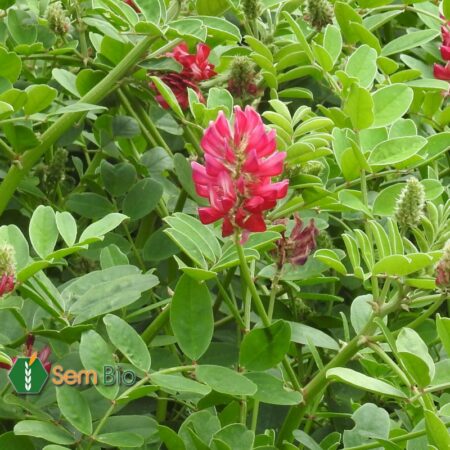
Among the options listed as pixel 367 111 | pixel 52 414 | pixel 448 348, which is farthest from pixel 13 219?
pixel 448 348

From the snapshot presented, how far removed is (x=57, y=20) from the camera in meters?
1.34

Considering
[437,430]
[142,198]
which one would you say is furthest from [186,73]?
[437,430]

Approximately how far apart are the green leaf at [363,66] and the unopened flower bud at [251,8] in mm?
172

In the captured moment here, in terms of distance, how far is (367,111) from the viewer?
108 centimetres

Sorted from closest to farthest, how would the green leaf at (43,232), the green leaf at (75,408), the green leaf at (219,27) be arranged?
the green leaf at (75,408) → the green leaf at (43,232) → the green leaf at (219,27)

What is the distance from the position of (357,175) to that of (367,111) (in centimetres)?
8

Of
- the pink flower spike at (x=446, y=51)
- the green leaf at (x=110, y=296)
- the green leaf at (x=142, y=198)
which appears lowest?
the green leaf at (x=142, y=198)

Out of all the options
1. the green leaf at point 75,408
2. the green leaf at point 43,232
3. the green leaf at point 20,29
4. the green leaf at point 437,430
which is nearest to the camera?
the green leaf at point 437,430

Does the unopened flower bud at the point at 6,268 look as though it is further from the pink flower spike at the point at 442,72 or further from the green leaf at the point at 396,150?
the pink flower spike at the point at 442,72

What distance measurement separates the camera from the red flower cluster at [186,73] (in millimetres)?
1312

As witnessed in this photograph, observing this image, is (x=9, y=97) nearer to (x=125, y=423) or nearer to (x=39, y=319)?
(x=39, y=319)

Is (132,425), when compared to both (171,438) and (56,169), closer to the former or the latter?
(171,438)

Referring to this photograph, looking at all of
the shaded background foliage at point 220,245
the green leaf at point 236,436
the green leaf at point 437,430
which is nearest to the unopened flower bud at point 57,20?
the shaded background foliage at point 220,245

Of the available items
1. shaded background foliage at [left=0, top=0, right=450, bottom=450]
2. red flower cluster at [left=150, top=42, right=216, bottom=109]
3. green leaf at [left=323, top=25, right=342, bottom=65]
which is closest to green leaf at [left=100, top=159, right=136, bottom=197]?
shaded background foliage at [left=0, top=0, right=450, bottom=450]
